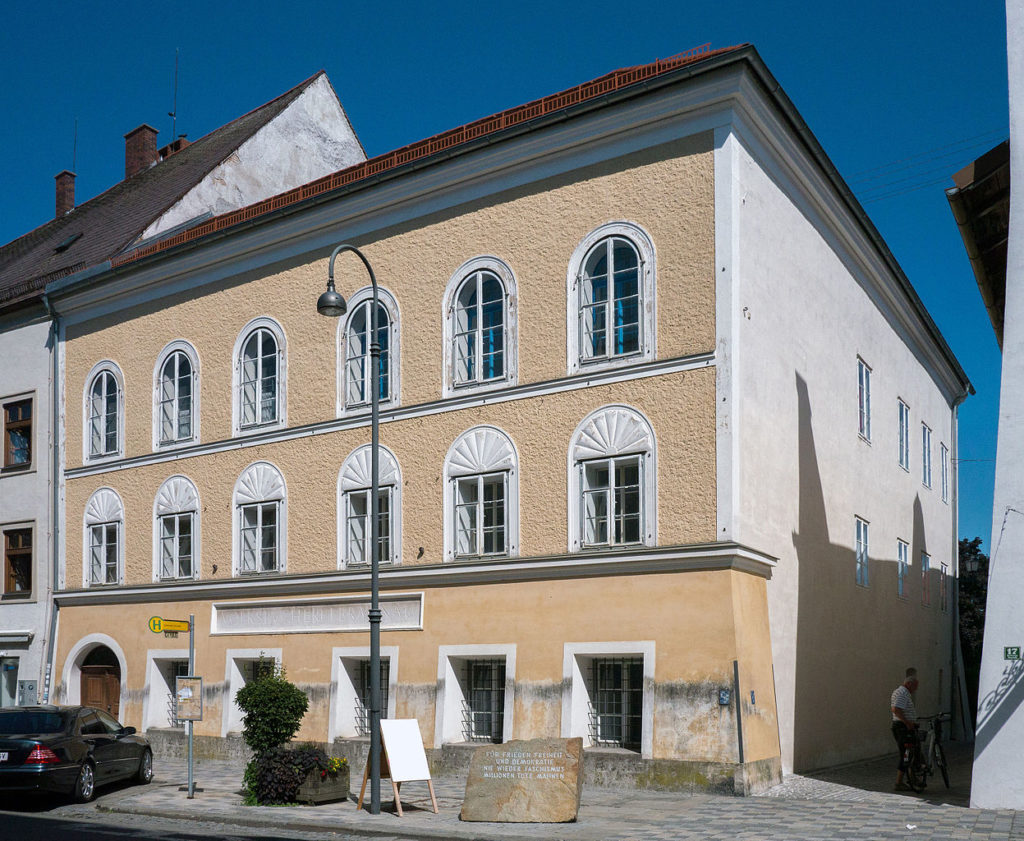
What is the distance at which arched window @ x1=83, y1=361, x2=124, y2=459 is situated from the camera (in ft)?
91.9

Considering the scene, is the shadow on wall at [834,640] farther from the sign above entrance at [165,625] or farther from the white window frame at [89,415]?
the white window frame at [89,415]

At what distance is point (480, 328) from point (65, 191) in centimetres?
2495

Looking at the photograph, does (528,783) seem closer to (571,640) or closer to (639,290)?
(571,640)

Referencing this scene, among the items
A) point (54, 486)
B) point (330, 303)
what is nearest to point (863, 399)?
point (330, 303)

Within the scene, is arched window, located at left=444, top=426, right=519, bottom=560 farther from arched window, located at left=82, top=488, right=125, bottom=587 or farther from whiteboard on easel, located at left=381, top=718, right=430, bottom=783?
arched window, located at left=82, top=488, right=125, bottom=587

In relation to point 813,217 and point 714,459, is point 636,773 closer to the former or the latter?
point 714,459

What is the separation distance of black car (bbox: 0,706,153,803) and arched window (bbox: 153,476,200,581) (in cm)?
612

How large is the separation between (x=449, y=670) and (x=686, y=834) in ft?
25.3

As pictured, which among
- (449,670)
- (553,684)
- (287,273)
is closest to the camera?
(553,684)

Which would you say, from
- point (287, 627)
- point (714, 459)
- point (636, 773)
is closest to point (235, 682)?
point (287, 627)

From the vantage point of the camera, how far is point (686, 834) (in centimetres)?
1387

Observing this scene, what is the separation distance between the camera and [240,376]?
84.0 ft

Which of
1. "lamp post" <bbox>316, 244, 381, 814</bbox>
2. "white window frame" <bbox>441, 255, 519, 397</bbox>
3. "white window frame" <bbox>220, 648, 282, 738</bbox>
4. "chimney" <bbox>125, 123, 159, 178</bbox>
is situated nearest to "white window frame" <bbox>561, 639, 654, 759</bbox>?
"lamp post" <bbox>316, 244, 381, 814</bbox>

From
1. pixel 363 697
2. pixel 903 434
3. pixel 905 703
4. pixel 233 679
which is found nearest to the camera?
pixel 905 703
